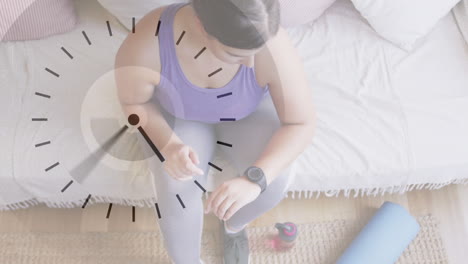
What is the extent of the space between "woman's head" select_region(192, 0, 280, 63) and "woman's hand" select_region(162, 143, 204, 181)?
0.64ft

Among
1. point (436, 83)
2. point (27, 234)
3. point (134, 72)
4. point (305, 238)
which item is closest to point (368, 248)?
point (305, 238)

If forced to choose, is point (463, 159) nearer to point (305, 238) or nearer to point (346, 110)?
point (346, 110)

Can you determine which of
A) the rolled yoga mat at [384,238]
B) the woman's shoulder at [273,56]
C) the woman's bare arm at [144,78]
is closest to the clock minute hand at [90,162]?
the woman's bare arm at [144,78]

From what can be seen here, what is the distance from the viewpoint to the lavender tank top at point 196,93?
0.90 m

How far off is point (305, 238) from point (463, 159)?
0.41 m

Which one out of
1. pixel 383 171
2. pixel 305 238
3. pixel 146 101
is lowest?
pixel 305 238

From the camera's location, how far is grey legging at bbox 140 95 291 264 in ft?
3.24

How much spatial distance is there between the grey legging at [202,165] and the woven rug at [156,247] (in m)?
0.22

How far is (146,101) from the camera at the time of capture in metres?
0.96

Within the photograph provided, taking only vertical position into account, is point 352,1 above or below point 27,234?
above

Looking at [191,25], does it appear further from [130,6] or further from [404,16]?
[404,16]

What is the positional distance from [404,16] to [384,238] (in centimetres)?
51

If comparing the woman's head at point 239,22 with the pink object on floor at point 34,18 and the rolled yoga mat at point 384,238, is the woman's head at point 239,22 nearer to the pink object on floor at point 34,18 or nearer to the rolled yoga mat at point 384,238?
the pink object on floor at point 34,18
